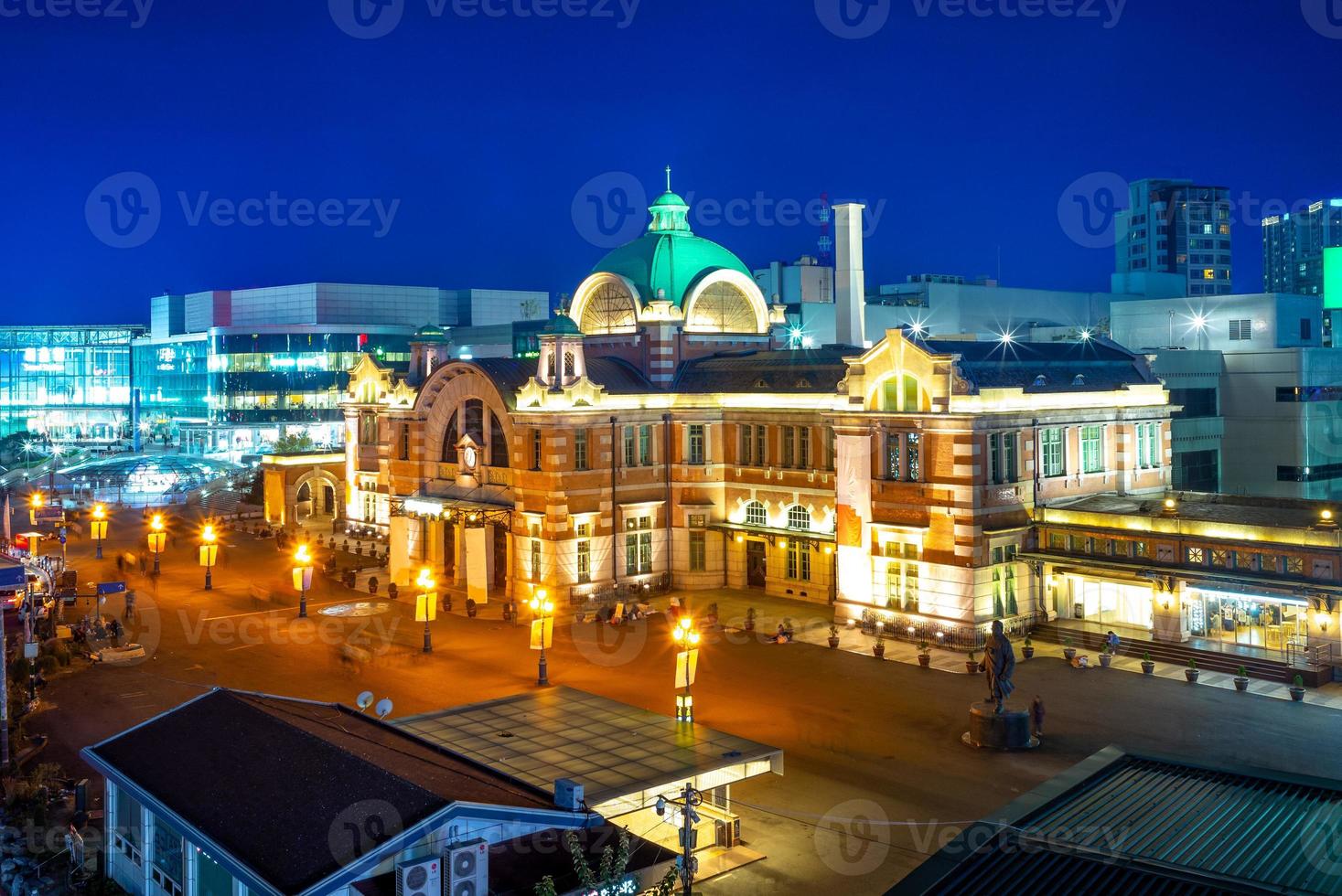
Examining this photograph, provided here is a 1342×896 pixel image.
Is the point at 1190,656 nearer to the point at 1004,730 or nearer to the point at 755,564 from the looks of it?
the point at 1004,730

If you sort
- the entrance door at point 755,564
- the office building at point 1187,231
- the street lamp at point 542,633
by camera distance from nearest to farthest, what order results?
the street lamp at point 542,633 < the entrance door at point 755,564 < the office building at point 1187,231

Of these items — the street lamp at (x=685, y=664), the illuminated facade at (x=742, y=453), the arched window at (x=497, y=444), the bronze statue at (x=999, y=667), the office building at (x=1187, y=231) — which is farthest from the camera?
the office building at (x=1187, y=231)

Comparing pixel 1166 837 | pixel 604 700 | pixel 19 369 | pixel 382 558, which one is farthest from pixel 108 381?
pixel 1166 837

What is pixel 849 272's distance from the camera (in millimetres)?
62875

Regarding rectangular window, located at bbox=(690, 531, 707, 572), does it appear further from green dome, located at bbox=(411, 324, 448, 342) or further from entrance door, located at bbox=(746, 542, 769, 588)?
green dome, located at bbox=(411, 324, 448, 342)

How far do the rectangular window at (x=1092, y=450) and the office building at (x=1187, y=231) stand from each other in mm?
113967

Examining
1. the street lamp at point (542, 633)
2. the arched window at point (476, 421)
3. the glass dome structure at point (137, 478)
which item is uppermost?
the arched window at point (476, 421)

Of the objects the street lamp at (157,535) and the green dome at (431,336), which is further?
the green dome at (431,336)

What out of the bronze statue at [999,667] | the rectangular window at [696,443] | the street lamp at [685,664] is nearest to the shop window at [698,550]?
the rectangular window at [696,443]

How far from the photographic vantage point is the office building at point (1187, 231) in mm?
154500

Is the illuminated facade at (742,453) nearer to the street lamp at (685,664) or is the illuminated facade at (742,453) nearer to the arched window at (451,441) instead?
the arched window at (451,441)

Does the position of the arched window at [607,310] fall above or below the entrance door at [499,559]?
above

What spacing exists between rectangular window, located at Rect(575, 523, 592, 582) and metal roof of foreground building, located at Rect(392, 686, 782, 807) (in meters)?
23.9

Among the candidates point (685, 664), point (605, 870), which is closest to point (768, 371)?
point (685, 664)
